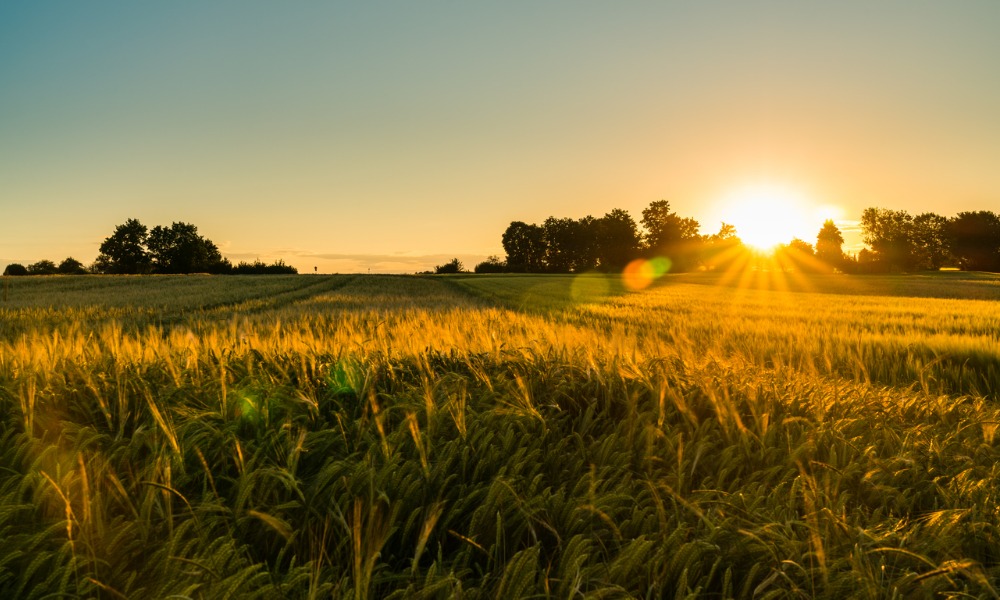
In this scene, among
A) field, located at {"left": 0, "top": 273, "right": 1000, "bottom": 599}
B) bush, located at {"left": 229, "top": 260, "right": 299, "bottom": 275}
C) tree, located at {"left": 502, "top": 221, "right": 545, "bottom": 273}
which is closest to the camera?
field, located at {"left": 0, "top": 273, "right": 1000, "bottom": 599}

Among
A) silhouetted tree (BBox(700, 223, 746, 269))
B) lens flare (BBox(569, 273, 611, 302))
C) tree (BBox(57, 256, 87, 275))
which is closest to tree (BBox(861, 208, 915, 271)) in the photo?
silhouetted tree (BBox(700, 223, 746, 269))

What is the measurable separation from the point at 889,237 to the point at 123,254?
504 feet

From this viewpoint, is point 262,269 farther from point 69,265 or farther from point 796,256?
point 796,256

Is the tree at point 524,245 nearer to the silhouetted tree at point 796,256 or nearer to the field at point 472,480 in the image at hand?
the silhouetted tree at point 796,256

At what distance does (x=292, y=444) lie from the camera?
2.40 metres

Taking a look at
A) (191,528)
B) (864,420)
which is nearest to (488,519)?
(191,528)

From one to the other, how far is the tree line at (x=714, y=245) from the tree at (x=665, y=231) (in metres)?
0.20

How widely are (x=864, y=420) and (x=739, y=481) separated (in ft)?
4.64

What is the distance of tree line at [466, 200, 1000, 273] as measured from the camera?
94.2 m

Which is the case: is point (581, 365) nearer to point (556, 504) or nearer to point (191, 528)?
point (556, 504)

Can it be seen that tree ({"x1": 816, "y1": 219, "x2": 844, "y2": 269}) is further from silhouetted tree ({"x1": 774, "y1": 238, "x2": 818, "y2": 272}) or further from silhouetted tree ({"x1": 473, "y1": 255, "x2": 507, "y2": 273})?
silhouetted tree ({"x1": 473, "y1": 255, "x2": 507, "y2": 273})

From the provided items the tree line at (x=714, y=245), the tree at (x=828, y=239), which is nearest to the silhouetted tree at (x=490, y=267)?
the tree line at (x=714, y=245)

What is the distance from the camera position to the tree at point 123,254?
9806cm

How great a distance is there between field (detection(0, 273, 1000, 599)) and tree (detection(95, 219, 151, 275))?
380 ft
